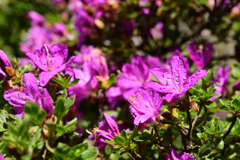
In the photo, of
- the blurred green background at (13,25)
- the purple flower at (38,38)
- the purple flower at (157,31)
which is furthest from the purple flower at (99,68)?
the blurred green background at (13,25)

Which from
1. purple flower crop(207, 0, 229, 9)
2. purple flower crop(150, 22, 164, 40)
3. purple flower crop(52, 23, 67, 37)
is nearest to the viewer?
purple flower crop(207, 0, 229, 9)

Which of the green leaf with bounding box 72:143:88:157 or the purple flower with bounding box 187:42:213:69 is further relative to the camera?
the purple flower with bounding box 187:42:213:69

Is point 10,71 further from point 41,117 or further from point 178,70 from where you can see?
point 178,70

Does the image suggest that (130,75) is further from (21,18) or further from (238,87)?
(21,18)

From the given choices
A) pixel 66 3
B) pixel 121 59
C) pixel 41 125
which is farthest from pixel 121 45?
pixel 66 3

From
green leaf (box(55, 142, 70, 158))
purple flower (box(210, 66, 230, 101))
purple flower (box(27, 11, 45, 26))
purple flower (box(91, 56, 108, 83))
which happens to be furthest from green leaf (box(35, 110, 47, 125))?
purple flower (box(27, 11, 45, 26))

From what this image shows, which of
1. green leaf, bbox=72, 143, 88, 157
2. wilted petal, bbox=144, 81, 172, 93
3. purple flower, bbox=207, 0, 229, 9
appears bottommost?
green leaf, bbox=72, 143, 88, 157

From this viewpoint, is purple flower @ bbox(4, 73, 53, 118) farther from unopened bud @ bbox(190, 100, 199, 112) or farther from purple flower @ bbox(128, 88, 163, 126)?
unopened bud @ bbox(190, 100, 199, 112)
